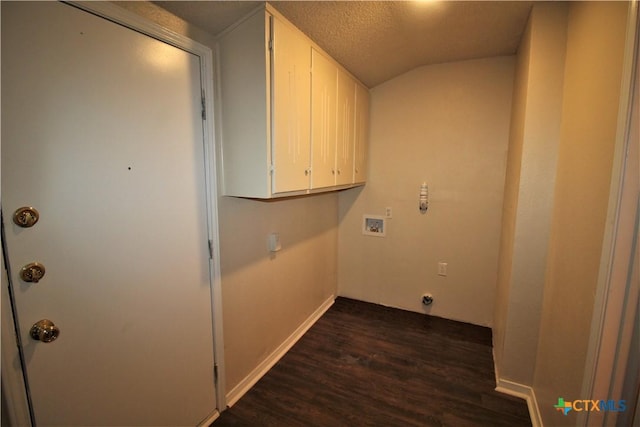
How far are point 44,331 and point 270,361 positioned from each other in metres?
1.50

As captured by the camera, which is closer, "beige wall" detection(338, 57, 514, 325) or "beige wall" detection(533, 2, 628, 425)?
"beige wall" detection(533, 2, 628, 425)

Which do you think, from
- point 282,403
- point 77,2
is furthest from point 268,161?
point 282,403

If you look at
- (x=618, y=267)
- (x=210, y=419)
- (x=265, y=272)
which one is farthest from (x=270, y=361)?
(x=618, y=267)

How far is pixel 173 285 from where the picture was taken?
1.44 m

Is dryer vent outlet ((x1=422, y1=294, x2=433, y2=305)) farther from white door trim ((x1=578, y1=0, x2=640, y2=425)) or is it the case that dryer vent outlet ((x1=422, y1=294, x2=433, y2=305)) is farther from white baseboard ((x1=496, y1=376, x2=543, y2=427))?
white door trim ((x1=578, y1=0, x2=640, y2=425))

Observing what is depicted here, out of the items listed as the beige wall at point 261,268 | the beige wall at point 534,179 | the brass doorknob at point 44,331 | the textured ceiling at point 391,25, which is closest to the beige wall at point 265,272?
the beige wall at point 261,268

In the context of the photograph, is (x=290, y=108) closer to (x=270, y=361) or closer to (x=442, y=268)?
(x=270, y=361)

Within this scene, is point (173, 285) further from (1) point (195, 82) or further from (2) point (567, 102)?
(2) point (567, 102)

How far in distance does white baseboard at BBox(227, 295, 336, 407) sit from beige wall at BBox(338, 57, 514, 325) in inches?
31.7

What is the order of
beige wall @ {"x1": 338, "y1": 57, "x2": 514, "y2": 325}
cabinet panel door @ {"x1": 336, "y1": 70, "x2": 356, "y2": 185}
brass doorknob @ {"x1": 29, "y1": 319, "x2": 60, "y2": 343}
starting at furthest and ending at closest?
beige wall @ {"x1": 338, "y1": 57, "x2": 514, "y2": 325}, cabinet panel door @ {"x1": 336, "y1": 70, "x2": 356, "y2": 185}, brass doorknob @ {"x1": 29, "y1": 319, "x2": 60, "y2": 343}

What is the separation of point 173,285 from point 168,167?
0.58m

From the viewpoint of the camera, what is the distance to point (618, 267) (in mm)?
910

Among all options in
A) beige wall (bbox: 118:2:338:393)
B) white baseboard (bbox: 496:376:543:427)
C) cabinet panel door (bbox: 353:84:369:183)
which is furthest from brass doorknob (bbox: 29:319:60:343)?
white baseboard (bbox: 496:376:543:427)

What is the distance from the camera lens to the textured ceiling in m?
1.44
